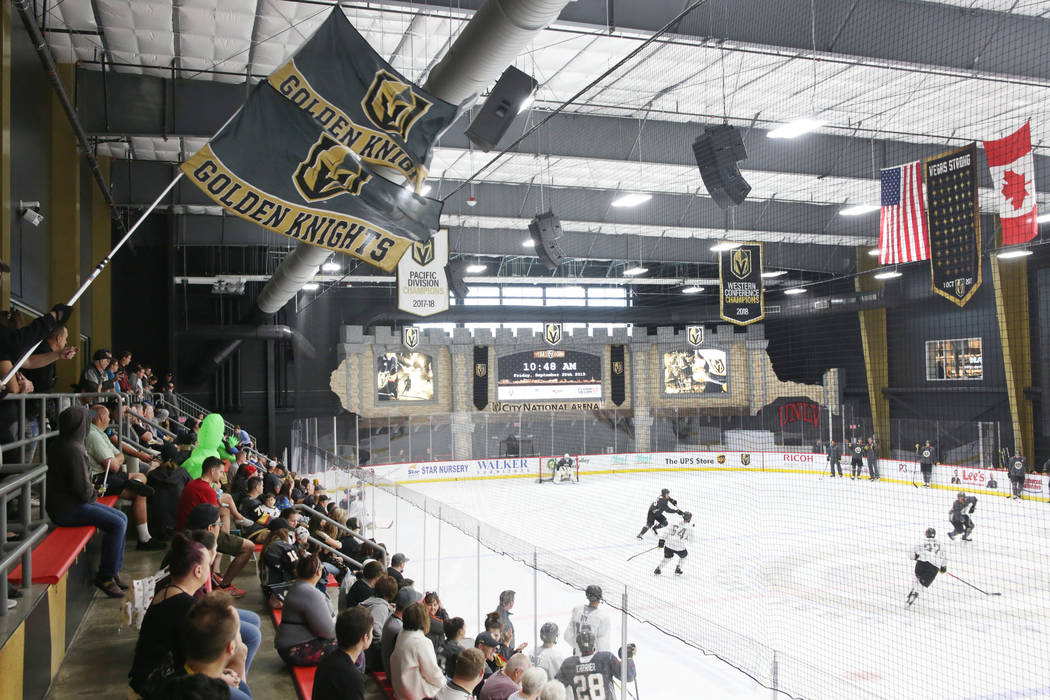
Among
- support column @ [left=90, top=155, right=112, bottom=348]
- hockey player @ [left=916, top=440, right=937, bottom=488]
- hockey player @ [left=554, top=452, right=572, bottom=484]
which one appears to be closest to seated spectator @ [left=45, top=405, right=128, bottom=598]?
support column @ [left=90, top=155, right=112, bottom=348]

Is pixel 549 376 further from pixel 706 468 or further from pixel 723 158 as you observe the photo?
pixel 723 158

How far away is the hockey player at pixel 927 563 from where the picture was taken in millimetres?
10953

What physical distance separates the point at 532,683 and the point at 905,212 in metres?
11.5

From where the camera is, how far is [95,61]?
1115cm

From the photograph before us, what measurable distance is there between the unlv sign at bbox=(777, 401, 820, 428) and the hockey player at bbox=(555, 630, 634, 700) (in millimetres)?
27229

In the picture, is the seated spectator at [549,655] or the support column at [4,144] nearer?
the seated spectator at [549,655]

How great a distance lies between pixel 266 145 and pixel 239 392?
22.8 metres

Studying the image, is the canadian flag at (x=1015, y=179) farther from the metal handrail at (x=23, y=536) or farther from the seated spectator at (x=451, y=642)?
the metal handrail at (x=23, y=536)

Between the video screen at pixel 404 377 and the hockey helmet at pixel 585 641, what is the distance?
77.0 ft

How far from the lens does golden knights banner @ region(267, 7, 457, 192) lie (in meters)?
5.05

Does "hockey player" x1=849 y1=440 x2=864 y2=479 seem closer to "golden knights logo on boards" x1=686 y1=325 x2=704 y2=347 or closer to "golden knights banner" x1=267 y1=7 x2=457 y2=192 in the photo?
"golden knights logo on boards" x1=686 y1=325 x2=704 y2=347

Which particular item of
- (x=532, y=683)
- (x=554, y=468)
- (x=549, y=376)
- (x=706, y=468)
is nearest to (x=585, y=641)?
(x=532, y=683)

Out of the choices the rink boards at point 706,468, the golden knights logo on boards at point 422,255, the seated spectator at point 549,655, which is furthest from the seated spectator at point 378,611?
the rink boards at point 706,468

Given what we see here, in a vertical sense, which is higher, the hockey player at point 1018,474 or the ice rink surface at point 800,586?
the hockey player at point 1018,474
